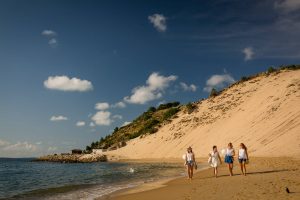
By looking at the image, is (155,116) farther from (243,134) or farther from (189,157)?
(189,157)

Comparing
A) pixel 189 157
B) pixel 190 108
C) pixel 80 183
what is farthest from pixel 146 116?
pixel 189 157

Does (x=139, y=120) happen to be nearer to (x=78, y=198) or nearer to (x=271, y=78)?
(x=271, y=78)

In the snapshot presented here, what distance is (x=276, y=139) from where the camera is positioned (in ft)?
134

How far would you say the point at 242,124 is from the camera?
A: 51594mm

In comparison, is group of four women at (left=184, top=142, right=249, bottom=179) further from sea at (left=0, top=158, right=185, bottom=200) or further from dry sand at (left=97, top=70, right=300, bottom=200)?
sea at (left=0, top=158, right=185, bottom=200)

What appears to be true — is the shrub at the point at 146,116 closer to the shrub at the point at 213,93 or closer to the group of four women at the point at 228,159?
the shrub at the point at 213,93

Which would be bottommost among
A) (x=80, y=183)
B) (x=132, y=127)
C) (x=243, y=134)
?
(x=80, y=183)

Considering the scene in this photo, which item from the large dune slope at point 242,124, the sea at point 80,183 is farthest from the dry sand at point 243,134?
the sea at point 80,183

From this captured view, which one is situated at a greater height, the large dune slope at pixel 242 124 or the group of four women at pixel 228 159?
the large dune slope at pixel 242 124

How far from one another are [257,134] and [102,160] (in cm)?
3534

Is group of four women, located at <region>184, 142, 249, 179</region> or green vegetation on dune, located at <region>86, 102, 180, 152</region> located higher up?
green vegetation on dune, located at <region>86, 102, 180, 152</region>

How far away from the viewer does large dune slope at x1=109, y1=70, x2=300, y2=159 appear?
4159 cm

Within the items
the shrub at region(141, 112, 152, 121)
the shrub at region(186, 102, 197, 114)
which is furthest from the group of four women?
the shrub at region(141, 112, 152, 121)

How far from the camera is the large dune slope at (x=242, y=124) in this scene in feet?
136
